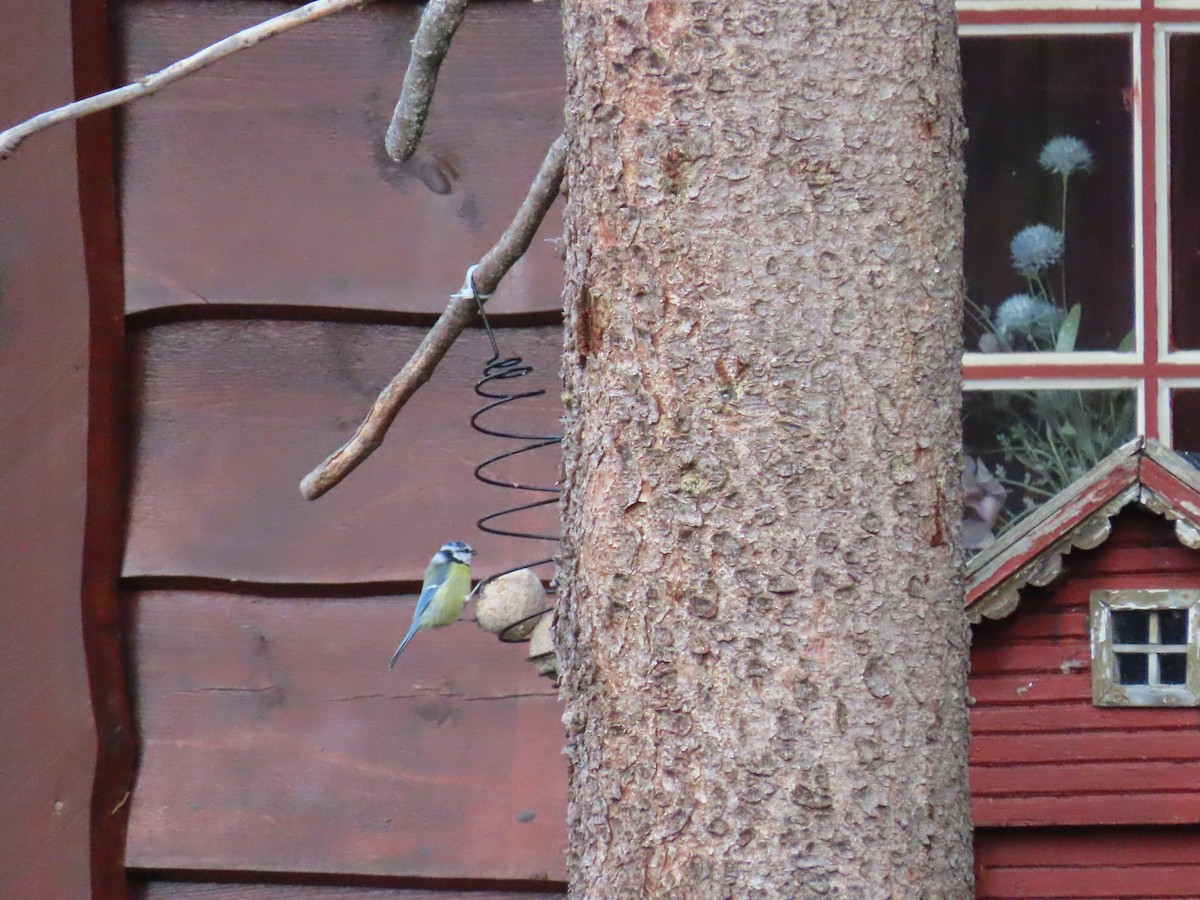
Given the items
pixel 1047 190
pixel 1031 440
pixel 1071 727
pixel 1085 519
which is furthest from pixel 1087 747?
pixel 1047 190

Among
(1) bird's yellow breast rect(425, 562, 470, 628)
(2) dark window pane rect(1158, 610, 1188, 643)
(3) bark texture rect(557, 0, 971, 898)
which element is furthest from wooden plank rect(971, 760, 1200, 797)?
(1) bird's yellow breast rect(425, 562, 470, 628)

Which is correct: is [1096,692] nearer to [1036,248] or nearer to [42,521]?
[1036,248]

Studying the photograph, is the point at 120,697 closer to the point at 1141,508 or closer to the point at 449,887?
the point at 449,887

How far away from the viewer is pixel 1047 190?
1734 mm

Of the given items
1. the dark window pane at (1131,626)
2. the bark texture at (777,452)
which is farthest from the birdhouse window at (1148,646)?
the bark texture at (777,452)

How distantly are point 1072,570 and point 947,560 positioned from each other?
0.40 meters

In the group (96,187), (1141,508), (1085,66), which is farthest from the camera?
(1085,66)

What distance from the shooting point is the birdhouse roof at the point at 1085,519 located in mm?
1064

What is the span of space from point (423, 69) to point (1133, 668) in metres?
0.85

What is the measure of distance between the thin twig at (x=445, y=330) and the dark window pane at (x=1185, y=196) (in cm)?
110

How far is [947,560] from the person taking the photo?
783 mm

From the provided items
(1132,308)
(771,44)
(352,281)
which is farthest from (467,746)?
(1132,308)

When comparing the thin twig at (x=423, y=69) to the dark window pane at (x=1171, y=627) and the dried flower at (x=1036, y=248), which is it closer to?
the dark window pane at (x=1171, y=627)

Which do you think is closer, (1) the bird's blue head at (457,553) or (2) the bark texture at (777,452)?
(2) the bark texture at (777,452)
